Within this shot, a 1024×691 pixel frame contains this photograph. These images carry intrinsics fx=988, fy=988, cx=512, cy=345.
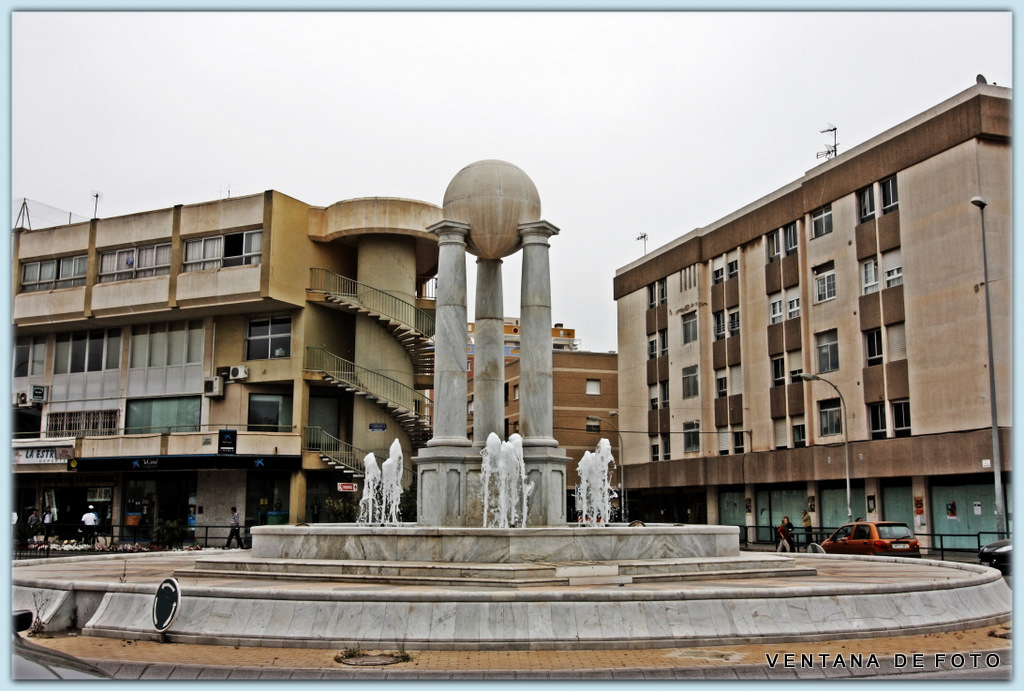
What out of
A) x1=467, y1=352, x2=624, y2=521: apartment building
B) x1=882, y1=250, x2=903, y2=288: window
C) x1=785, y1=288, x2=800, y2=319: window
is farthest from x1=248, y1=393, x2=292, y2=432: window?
x1=882, y1=250, x2=903, y2=288: window

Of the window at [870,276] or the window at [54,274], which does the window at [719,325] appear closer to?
the window at [870,276]

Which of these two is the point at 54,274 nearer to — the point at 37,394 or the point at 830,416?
the point at 37,394

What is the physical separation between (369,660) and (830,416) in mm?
32505

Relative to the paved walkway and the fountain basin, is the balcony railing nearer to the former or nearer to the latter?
the fountain basin

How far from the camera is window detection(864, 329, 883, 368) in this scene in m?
36.7

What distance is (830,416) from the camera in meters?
39.6

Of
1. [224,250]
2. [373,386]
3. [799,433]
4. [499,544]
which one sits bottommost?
[499,544]

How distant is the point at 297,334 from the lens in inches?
1626

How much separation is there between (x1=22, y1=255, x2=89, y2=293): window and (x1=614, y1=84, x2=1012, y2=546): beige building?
29.3 metres

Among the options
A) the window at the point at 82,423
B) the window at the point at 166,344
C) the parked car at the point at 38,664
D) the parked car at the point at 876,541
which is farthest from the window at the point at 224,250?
the parked car at the point at 38,664

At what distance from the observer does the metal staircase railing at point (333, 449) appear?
4022cm

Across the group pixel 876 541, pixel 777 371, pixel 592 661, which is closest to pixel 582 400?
pixel 777 371

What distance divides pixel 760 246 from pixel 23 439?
35139 mm

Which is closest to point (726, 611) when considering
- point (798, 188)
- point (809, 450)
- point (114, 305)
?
point (809, 450)
